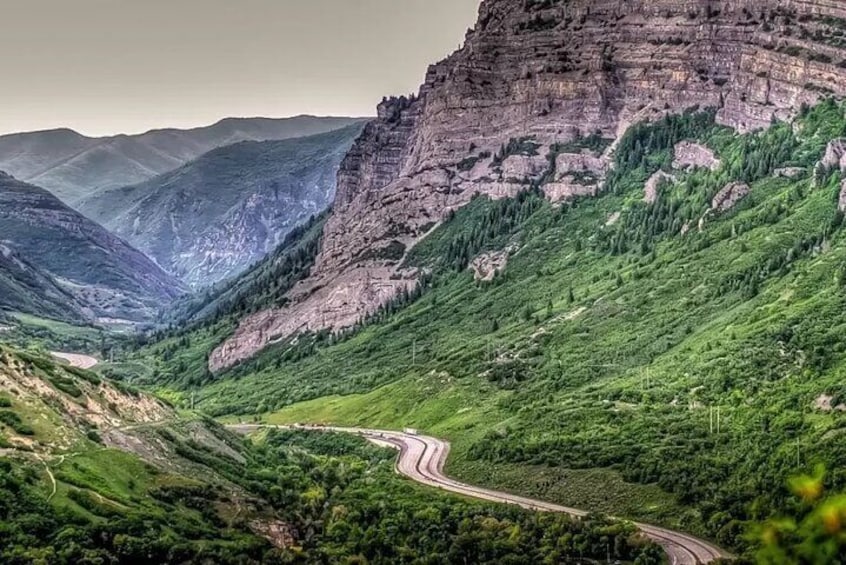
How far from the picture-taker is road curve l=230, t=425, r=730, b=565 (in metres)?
110

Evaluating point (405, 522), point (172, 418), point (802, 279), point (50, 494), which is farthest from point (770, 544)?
point (802, 279)

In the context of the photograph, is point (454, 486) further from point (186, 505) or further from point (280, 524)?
point (186, 505)

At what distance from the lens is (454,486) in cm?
15000

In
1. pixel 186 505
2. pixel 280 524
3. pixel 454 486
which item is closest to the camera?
pixel 186 505

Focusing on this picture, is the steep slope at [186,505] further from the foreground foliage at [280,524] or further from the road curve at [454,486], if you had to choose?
the road curve at [454,486]

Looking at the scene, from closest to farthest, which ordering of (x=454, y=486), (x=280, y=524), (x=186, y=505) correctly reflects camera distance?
(x=186, y=505) → (x=280, y=524) → (x=454, y=486)

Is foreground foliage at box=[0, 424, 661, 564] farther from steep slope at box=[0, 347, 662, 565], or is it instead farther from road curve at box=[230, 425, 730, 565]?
road curve at box=[230, 425, 730, 565]

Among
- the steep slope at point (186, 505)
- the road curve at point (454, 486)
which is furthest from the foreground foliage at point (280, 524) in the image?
the road curve at point (454, 486)

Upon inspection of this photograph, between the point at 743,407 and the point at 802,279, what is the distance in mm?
37722

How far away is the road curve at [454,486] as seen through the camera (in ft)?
361

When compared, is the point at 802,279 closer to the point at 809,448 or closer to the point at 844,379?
the point at 844,379

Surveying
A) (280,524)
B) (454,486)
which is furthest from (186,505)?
(454,486)

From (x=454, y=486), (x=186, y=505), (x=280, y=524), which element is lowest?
(x=454, y=486)

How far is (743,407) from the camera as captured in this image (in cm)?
14625
